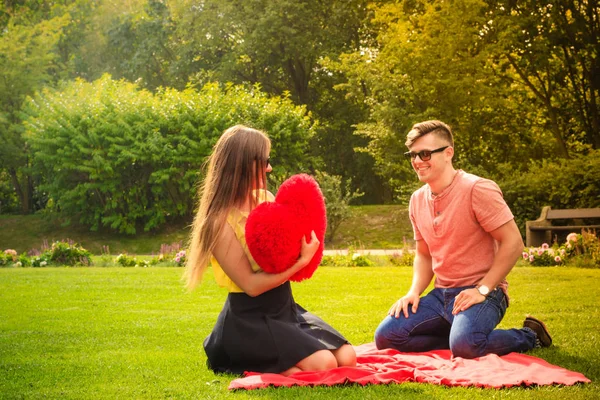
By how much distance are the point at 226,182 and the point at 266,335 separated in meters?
0.96

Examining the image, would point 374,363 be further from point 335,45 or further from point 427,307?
point 335,45

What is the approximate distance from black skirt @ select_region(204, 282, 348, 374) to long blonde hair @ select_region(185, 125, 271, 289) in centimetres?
36

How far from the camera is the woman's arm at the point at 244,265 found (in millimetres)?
4477

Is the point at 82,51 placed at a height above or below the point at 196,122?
above

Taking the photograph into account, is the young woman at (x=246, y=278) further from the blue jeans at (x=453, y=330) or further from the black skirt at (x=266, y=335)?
the blue jeans at (x=453, y=330)

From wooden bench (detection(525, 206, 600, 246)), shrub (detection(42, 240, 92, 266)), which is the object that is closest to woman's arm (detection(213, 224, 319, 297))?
wooden bench (detection(525, 206, 600, 246))

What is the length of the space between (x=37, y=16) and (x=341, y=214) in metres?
24.2

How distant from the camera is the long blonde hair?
4539 millimetres

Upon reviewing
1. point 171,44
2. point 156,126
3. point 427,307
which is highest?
point 171,44

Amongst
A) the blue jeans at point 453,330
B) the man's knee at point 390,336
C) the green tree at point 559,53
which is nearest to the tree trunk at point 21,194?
the green tree at point 559,53

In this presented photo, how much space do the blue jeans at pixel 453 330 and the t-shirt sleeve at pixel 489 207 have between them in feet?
1.61

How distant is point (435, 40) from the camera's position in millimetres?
20375

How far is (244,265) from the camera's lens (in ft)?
14.9

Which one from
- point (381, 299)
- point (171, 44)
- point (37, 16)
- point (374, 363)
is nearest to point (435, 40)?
point (381, 299)
